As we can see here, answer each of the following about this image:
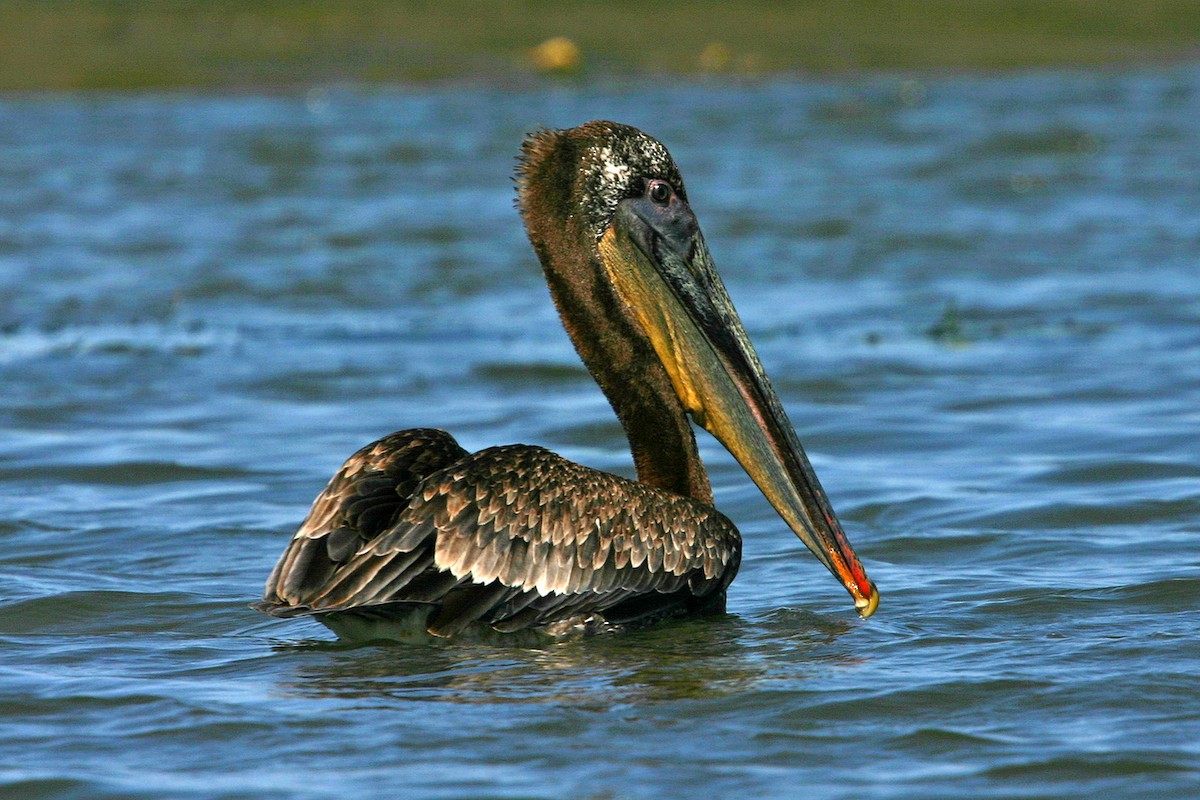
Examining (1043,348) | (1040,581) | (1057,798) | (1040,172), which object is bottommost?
(1057,798)

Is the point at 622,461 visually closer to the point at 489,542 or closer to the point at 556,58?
the point at 489,542

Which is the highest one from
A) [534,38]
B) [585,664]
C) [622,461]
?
[534,38]

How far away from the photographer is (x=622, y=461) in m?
7.90

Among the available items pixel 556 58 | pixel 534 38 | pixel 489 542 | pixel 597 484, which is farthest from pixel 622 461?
pixel 534 38

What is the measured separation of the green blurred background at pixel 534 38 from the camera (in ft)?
95.7

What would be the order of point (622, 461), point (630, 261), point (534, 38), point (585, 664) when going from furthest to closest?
point (534, 38) → point (622, 461) → point (630, 261) → point (585, 664)

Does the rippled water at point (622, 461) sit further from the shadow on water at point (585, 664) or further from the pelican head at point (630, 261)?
the pelican head at point (630, 261)

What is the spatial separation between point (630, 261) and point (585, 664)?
4.30ft

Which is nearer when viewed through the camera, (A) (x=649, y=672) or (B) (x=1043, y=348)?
(A) (x=649, y=672)

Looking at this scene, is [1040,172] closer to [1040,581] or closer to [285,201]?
[285,201]

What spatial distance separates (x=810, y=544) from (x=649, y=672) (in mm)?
742

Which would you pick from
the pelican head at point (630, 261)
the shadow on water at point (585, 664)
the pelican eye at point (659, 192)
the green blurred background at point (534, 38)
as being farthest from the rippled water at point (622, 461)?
the green blurred background at point (534, 38)

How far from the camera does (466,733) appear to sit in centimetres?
421

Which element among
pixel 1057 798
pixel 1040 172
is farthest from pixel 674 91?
pixel 1057 798
